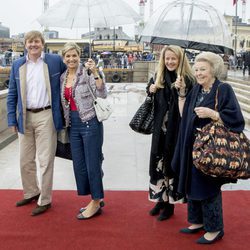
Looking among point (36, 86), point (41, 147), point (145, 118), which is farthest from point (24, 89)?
point (145, 118)

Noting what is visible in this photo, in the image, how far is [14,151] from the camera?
23.2 feet

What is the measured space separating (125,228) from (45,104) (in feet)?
4.68

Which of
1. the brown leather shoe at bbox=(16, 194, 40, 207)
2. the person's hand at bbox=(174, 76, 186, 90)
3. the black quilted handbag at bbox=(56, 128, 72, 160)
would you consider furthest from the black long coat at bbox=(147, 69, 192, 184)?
the brown leather shoe at bbox=(16, 194, 40, 207)

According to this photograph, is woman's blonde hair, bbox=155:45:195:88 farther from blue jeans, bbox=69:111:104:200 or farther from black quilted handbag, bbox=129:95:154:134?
Result: blue jeans, bbox=69:111:104:200

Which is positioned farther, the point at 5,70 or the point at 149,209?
the point at 5,70

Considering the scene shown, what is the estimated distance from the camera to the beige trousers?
3979mm

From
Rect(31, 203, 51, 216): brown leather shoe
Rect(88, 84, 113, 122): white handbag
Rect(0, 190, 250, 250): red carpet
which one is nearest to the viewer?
Rect(0, 190, 250, 250): red carpet

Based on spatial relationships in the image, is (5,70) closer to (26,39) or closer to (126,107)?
(126,107)

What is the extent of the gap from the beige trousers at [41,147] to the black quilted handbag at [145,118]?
85cm

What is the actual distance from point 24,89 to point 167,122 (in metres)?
1.43

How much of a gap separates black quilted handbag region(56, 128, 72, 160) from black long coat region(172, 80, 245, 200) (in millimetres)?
1221

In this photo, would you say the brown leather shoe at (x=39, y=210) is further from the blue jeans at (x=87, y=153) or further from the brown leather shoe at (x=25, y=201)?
the blue jeans at (x=87, y=153)

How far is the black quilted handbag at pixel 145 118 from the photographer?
3.79m

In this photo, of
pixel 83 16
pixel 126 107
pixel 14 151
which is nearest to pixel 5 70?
pixel 126 107
